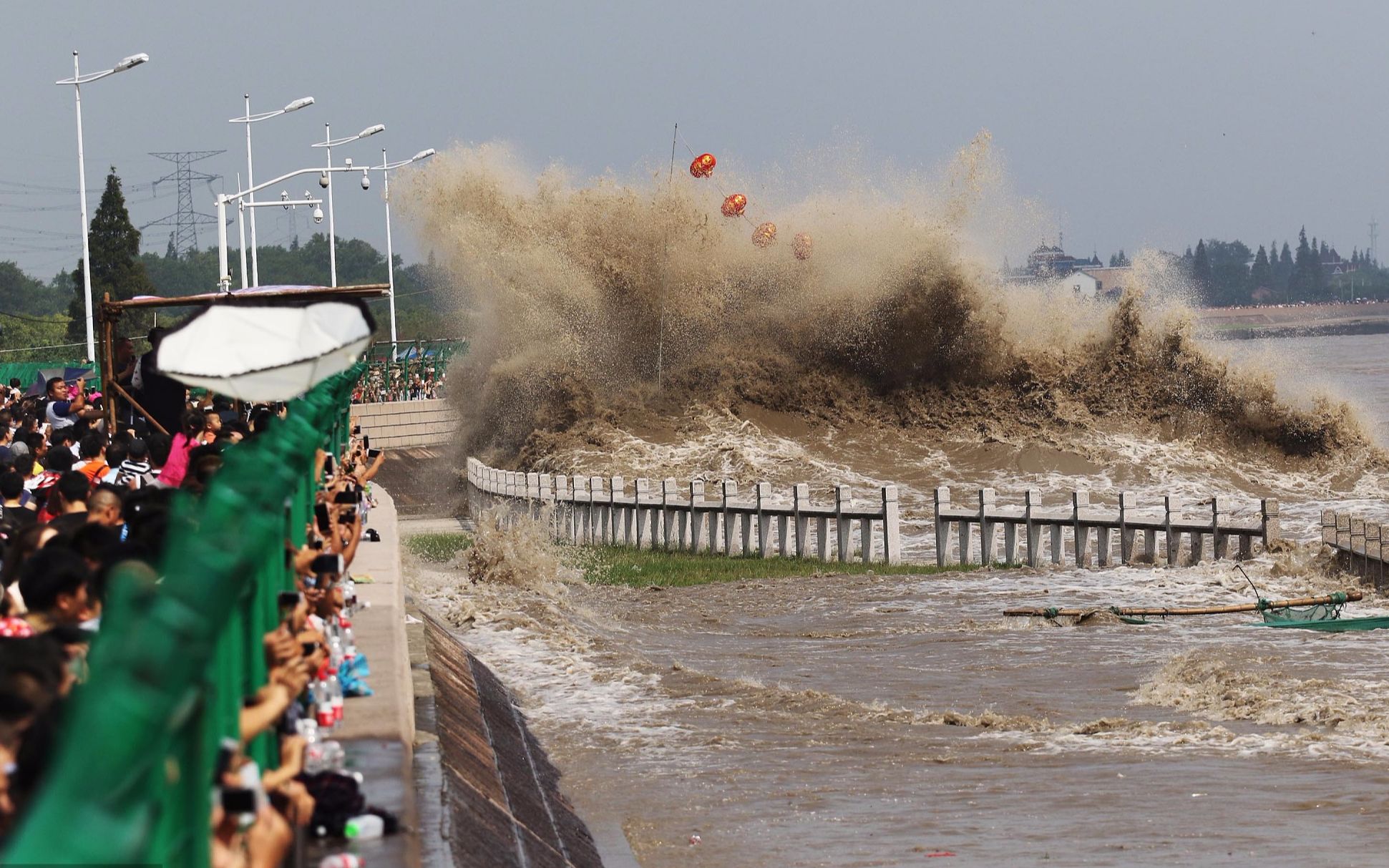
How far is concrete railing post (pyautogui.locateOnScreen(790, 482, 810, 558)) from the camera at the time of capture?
23.5 meters

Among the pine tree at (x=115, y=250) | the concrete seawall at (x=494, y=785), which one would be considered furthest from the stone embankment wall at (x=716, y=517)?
the pine tree at (x=115, y=250)

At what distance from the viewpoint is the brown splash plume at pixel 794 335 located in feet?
116

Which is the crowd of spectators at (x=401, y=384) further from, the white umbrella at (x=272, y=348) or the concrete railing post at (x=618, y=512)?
the white umbrella at (x=272, y=348)

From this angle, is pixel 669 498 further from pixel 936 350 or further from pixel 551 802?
pixel 551 802

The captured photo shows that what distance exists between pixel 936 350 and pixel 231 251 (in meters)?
111

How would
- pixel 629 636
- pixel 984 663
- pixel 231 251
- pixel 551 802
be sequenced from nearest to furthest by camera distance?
1. pixel 551 802
2. pixel 984 663
3. pixel 629 636
4. pixel 231 251

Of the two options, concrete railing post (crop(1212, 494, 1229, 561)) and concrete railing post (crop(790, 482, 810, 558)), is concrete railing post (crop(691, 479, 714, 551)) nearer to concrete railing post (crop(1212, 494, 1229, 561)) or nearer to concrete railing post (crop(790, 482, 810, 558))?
concrete railing post (crop(790, 482, 810, 558))

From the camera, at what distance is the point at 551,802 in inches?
367

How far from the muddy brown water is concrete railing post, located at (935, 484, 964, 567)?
1482 mm

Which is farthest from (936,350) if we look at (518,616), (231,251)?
(231,251)

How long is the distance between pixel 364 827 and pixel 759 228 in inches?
1359

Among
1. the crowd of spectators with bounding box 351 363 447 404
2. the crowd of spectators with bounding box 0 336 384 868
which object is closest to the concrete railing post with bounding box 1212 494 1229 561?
the crowd of spectators with bounding box 0 336 384 868

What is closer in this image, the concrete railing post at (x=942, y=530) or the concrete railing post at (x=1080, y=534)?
the concrete railing post at (x=1080, y=534)

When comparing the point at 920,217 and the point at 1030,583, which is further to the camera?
the point at 920,217
